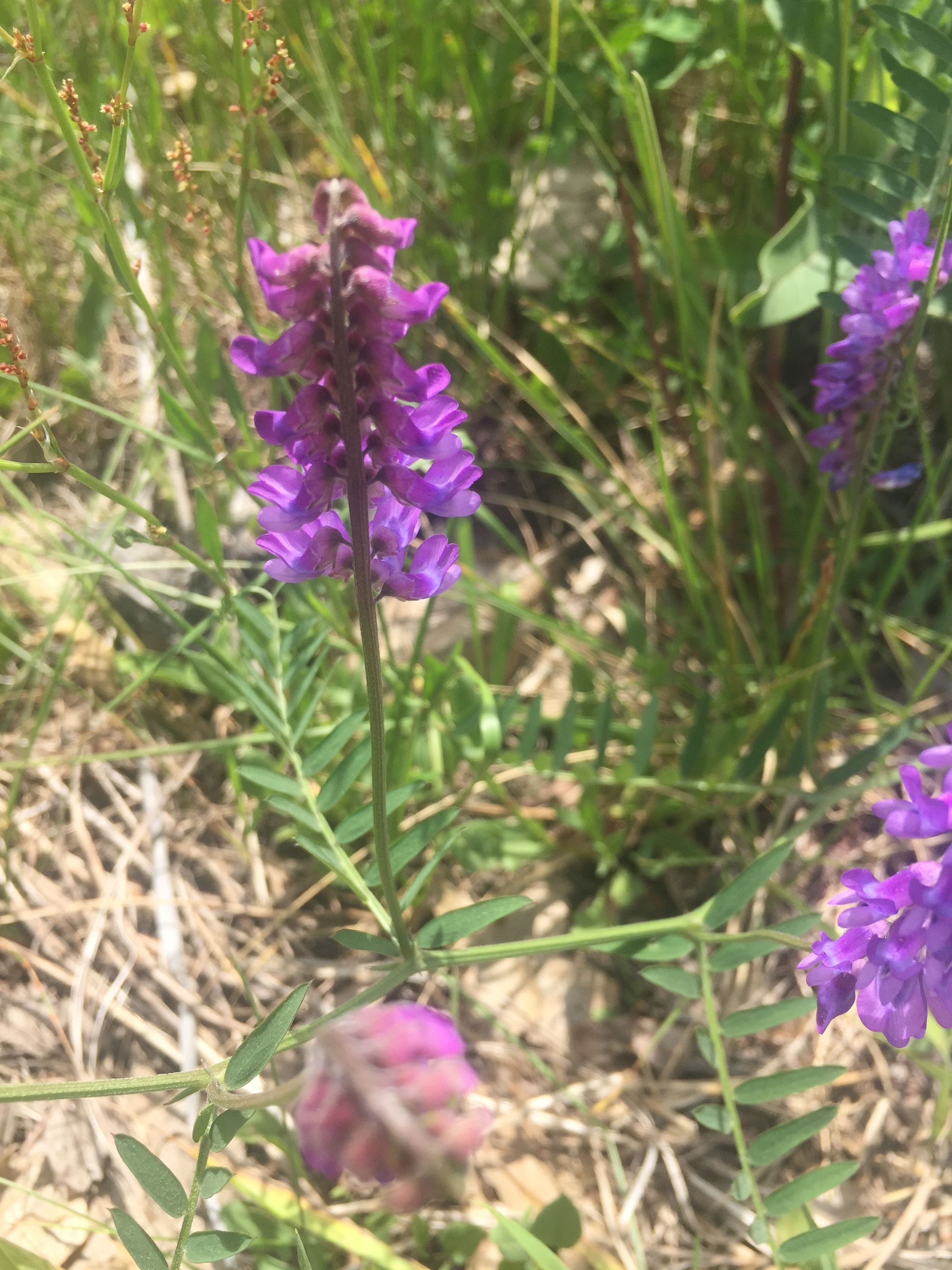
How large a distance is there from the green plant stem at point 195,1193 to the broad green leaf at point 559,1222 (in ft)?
2.13

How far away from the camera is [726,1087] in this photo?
4.33 feet

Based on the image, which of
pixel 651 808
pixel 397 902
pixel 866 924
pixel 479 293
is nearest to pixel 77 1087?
pixel 397 902

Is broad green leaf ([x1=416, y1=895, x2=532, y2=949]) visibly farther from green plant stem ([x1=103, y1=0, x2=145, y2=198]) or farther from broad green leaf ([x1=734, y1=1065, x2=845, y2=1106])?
green plant stem ([x1=103, y1=0, x2=145, y2=198])

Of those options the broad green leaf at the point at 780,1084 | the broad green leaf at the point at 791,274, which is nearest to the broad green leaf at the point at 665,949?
the broad green leaf at the point at 780,1084

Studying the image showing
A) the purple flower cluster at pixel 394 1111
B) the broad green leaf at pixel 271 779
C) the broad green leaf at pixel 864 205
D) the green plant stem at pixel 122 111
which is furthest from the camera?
the broad green leaf at pixel 864 205

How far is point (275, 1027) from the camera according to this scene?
104 centimetres

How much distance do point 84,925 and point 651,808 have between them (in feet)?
3.65

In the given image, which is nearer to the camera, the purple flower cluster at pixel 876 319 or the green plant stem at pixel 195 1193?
the green plant stem at pixel 195 1193

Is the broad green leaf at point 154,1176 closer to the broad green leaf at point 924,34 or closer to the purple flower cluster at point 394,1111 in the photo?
the purple flower cluster at point 394,1111

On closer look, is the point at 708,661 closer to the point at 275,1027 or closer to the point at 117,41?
the point at 275,1027

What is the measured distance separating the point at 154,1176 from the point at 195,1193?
8cm

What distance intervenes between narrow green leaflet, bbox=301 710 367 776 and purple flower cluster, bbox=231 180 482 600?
0.43 m

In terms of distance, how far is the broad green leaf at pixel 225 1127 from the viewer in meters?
1.07

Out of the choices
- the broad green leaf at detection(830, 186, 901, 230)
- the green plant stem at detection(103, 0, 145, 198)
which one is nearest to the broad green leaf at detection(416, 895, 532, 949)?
the green plant stem at detection(103, 0, 145, 198)
